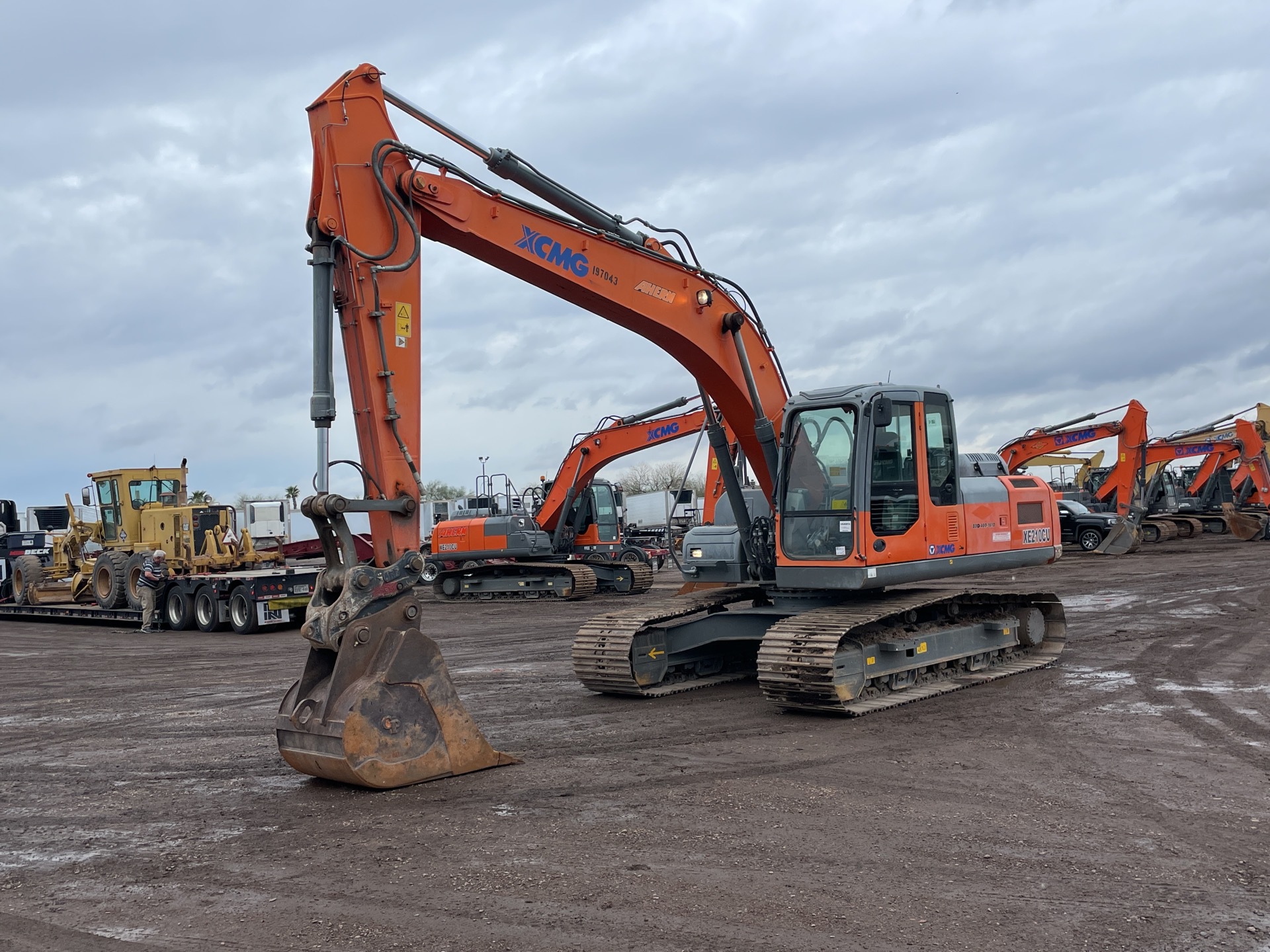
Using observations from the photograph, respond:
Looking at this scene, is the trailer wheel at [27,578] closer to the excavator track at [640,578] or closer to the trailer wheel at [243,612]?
the trailer wheel at [243,612]

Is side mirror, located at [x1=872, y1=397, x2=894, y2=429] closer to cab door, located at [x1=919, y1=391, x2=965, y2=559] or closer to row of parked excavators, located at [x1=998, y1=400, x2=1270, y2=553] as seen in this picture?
cab door, located at [x1=919, y1=391, x2=965, y2=559]

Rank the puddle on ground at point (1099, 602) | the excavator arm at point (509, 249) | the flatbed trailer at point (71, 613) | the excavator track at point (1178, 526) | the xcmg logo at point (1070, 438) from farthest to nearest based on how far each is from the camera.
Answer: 1. the excavator track at point (1178, 526)
2. the xcmg logo at point (1070, 438)
3. the flatbed trailer at point (71, 613)
4. the puddle on ground at point (1099, 602)
5. the excavator arm at point (509, 249)

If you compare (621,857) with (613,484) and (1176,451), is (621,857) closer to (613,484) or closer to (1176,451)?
(613,484)

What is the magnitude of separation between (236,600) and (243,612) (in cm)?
28

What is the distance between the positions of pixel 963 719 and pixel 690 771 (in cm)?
293

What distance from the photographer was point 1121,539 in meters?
32.0

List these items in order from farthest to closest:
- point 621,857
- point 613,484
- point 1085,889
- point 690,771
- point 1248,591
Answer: point 613,484 → point 1248,591 → point 690,771 → point 621,857 → point 1085,889

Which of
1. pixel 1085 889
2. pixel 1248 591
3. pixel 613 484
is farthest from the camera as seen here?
pixel 613 484

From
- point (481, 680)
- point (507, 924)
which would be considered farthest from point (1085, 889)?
point (481, 680)

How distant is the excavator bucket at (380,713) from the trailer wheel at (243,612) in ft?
45.9

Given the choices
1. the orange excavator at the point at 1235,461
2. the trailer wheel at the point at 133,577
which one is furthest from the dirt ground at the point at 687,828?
the orange excavator at the point at 1235,461

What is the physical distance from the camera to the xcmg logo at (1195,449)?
120 ft

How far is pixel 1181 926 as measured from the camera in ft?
15.3

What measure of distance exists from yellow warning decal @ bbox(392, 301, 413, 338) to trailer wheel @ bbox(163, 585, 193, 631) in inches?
640
